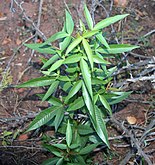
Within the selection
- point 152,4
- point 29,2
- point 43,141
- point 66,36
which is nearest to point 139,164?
point 43,141

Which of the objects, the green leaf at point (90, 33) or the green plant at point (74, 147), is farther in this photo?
the green plant at point (74, 147)

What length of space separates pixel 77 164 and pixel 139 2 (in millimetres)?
1387

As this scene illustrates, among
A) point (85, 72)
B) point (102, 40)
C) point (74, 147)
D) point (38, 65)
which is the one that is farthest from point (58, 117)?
point (38, 65)

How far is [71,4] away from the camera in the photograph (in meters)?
2.66

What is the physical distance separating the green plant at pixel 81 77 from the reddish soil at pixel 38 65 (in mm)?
329

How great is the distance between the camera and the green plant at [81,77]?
1547 mm

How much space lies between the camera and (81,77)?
1765 millimetres

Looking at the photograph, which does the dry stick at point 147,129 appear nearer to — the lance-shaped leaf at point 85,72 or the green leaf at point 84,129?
the green leaf at point 84,129

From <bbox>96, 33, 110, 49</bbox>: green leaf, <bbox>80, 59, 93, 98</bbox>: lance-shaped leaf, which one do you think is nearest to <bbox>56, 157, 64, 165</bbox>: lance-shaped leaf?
<bbox>80, 59, 93, 98</bbox>: lance-shaped leaf

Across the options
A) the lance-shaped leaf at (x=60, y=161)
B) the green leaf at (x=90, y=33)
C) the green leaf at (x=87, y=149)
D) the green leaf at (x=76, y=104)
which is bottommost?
the lance-shaped leaf at (x=60, y=161)

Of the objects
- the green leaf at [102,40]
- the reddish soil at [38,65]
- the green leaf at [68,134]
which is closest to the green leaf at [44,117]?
the green leaf at [68,134]

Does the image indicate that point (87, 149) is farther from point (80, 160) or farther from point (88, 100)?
point (88, 100)

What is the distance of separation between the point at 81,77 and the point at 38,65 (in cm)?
75

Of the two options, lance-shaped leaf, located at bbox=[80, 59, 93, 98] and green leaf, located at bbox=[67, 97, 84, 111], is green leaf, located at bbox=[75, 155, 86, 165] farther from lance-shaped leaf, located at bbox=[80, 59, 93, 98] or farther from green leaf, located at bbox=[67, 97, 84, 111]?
lance-shaped leaf, located at bbox=[80, 59, 93, 98]
